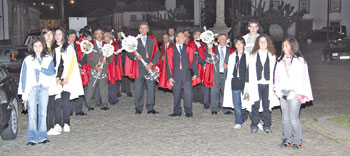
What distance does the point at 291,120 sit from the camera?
24.7 feet

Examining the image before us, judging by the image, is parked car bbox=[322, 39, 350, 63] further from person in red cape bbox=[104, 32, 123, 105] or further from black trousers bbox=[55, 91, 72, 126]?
black trousers bbox=[55, 91, 72, 126]

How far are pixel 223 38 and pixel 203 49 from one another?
619 millimetres

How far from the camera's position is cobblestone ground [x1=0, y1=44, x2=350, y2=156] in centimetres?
759

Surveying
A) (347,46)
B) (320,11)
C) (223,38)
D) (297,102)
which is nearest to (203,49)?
(223,38)

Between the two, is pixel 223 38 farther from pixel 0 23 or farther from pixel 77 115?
pixel 0 23

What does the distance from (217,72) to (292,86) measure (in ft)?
11.7

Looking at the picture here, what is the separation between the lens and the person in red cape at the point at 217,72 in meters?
10.7

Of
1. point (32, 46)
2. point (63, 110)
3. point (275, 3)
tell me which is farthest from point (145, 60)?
point (275, 3)

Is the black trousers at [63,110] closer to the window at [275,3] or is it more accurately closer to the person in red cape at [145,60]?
the person in red cape at [145,60]

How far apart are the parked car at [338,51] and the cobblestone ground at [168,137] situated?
14.6 meters

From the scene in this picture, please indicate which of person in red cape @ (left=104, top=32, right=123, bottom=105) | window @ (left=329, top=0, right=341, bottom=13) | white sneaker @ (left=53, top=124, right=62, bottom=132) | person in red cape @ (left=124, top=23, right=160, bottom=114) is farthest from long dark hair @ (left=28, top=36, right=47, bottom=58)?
window @ (left=329, top=0, right=341, bottom=13)

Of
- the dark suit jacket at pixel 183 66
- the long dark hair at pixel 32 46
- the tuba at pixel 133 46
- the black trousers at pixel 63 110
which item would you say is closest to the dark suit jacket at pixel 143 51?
the tuba at pixel 133 46

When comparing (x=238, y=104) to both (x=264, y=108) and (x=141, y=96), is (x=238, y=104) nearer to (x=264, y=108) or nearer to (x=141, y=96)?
(x=264, y=108)

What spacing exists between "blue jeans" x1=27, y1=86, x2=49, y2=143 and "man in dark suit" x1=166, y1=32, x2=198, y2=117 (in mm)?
3382
